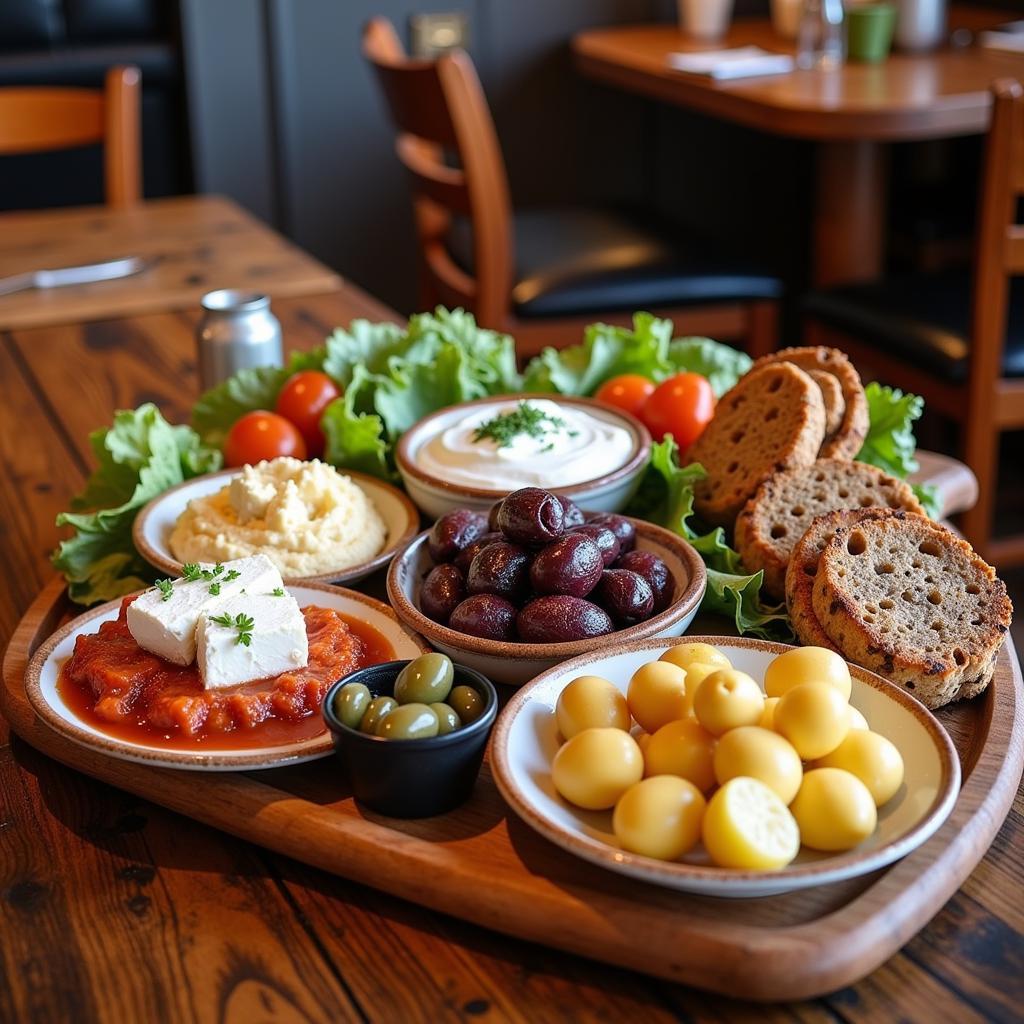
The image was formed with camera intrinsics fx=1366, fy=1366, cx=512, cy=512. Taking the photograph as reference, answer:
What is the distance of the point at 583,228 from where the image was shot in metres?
3.56

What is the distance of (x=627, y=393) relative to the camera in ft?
5.47

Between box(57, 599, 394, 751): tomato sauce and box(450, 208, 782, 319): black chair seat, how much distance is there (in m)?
2.16

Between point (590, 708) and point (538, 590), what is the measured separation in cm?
18

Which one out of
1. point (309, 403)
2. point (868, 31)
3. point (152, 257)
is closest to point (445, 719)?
point (309, 403)

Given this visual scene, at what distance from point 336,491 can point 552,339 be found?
1920mm

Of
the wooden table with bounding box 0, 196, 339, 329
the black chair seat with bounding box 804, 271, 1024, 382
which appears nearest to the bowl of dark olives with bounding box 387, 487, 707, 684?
the wooden table with bounding box 0, 196, 339, 329

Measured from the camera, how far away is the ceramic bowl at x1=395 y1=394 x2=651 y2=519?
1391mm

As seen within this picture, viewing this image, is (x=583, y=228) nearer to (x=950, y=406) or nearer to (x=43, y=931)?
(x=950, y=406)

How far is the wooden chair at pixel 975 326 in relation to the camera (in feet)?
8.16

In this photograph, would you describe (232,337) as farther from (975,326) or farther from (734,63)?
(734,63)

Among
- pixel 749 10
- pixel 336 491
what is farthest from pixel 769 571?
pixel 749 10

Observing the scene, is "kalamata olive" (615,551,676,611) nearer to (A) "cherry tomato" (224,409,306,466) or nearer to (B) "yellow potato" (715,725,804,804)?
(B) "yellow potato" (715,725,804,804)

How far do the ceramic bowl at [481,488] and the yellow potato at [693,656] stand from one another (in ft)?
1.08

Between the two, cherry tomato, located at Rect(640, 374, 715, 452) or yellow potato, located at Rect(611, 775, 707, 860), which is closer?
yellow potato, located at Rect(611, 775, 707, 860)
